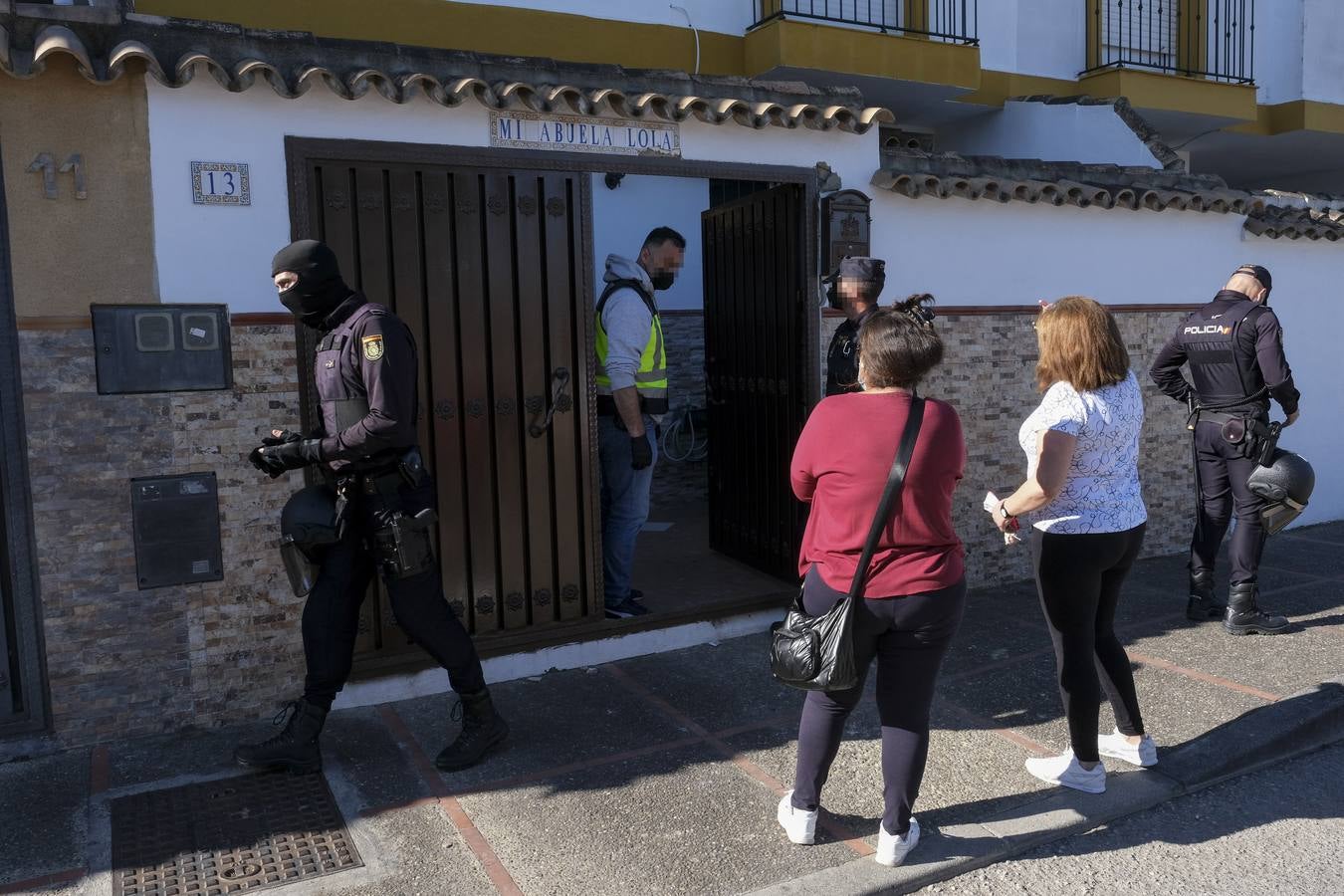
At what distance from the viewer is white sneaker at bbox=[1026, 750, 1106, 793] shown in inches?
157

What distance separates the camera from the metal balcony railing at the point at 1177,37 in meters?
12.4

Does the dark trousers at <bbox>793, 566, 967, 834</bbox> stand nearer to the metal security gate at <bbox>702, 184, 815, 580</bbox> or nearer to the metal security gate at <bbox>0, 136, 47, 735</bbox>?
the metal security gate at <bbox>702, 184, 815, 580</bbox>

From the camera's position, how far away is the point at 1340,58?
13.8m

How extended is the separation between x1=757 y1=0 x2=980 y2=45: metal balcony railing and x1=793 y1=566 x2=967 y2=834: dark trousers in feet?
26.4

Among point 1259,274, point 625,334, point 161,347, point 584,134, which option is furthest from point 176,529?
point 1259,274

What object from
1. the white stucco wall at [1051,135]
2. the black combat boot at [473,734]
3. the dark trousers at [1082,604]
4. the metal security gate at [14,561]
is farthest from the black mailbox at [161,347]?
the white stucco wall at [1051,135]

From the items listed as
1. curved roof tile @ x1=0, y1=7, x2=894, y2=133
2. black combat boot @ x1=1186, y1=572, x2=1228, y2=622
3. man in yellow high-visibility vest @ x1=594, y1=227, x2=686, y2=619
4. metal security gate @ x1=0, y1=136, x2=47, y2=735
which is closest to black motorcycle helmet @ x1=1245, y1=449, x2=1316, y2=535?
black combat boot @ x1=1186, y1=572, x2=1228, y2=622

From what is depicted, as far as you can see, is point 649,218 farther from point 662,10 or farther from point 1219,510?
point 1219,510

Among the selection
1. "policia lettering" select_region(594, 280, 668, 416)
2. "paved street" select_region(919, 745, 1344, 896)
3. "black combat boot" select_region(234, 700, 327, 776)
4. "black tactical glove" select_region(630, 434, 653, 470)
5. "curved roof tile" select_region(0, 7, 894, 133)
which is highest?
"curved roof tile" select_region(0, 7, 894, 133)

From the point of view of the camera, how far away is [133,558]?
4.44 meters

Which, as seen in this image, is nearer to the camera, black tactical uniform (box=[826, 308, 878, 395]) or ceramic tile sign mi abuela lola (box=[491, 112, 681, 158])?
ceramic tile sign mi abuela lola (box=[491, 112, 681, 158])

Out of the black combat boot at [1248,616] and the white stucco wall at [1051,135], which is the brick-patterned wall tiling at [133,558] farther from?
the white stucco wall at [1051,135]

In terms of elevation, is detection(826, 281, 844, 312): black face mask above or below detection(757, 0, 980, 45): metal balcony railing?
below

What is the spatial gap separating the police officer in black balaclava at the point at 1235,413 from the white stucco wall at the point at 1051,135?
13.2 feet
